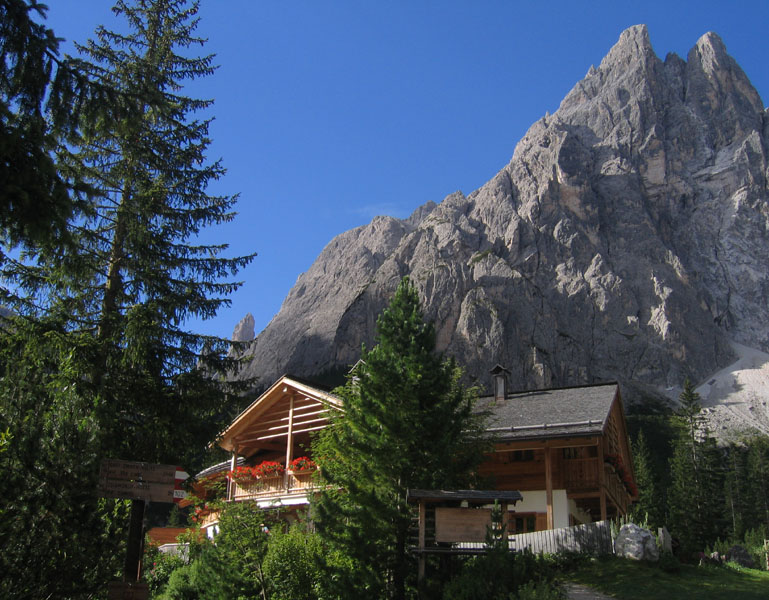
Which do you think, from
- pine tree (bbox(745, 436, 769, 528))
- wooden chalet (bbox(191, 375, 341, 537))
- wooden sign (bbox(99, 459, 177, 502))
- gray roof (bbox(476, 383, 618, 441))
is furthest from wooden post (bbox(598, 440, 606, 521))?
pine tree (bbox(745, 436, 769, 528))

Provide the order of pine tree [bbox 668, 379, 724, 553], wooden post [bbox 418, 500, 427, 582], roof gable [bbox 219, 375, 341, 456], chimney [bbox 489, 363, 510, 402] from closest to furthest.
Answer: wooden post [bbox 418, 500, 427, 582]
roof gable [bbox 219, 375, 341, 456]
chimney [bbox 489, 363, 510, 402]
pine tree [bbox 668, 379, 724, 553]

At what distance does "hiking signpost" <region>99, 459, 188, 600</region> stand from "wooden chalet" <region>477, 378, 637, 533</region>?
11.2 m

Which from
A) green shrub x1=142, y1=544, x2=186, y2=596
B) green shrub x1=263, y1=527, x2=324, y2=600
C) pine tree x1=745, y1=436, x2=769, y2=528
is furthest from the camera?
pine tree x1=745, y1=436, x2=769, y2=528

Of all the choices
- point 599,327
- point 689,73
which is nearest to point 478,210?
point 599,327

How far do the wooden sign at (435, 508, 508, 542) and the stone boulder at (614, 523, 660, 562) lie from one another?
5.00 meters

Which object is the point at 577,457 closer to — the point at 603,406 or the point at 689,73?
the point at 603,406

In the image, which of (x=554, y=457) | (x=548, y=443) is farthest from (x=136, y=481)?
(x=554, y=457)

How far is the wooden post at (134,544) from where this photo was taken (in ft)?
29.6

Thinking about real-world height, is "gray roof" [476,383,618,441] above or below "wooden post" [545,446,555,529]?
above

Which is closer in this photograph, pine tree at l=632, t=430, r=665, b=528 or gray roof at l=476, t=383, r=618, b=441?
gray roof at l=476, t=383, r=618, b=441

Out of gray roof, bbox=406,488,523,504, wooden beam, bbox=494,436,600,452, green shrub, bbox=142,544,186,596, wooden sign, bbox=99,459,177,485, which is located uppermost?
wooden beam, bbox=494,436,600,452

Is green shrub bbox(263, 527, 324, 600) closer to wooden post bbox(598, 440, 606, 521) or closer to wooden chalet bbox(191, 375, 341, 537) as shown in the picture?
wooden chalet bbox(191, 375, 341, 537)

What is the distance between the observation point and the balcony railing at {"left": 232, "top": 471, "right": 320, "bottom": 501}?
864 inches

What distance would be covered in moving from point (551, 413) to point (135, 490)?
15387mm
